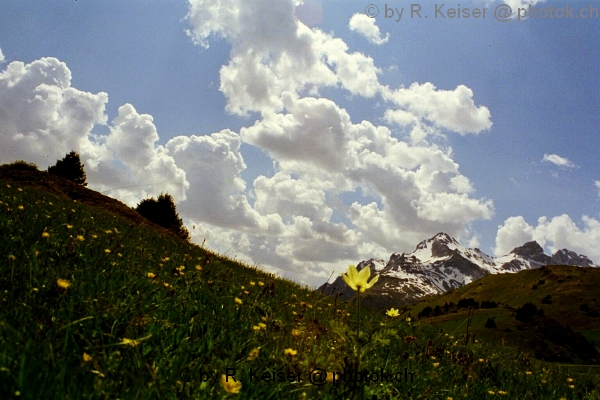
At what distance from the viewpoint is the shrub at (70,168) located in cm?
5081

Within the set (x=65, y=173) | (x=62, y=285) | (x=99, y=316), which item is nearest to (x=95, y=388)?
(x=62, y=285)

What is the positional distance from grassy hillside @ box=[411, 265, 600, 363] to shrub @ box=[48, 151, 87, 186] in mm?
43722

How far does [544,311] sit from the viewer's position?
371 feet

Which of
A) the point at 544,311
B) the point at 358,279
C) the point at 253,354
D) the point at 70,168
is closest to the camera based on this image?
the point at 358,279

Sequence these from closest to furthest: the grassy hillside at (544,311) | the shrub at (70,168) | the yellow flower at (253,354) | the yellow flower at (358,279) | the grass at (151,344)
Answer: the grass at (151,344) < the yellow flower at (358,279) < the yellow flower at (253,354) < the grassy hillside at (544,311) < the shrub at (70,168)

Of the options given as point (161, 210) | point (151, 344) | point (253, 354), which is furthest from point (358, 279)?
point (161, 210)

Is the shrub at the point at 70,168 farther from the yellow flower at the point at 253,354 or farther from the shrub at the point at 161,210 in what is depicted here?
the yellow flower at the point at 253,354

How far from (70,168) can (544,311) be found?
11688 centimetres

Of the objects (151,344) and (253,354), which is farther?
(253,354)

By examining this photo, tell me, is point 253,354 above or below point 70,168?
below

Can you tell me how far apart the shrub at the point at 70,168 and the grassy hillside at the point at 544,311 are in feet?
143

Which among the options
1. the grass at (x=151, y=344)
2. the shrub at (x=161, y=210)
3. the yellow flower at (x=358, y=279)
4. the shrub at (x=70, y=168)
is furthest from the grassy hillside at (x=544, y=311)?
the shrub at (x=70, y=168)

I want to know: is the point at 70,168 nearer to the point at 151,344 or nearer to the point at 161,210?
the point at 161,210

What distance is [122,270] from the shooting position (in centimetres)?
498
